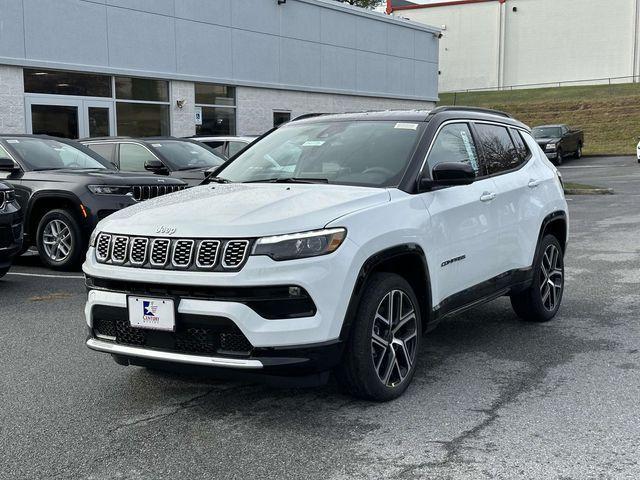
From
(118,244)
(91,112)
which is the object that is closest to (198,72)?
(91,112)

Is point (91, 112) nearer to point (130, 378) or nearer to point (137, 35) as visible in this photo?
point (137, 35)

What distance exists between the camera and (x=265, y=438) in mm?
4000

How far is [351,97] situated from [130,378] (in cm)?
2498

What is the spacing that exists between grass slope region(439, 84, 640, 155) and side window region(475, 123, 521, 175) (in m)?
33.2

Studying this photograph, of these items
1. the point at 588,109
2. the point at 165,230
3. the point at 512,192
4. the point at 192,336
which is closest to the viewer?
the point at 192,336

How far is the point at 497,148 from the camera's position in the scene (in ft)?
20.1

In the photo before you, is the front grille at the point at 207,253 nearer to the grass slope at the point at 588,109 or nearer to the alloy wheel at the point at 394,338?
the alloy wheel at the point at 394,338

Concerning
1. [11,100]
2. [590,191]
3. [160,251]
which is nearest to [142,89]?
[11,100]

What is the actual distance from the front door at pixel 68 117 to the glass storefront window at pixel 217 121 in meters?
3.59

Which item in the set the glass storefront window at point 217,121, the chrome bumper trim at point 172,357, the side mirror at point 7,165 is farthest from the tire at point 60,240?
the glass storefront window at point 217,121

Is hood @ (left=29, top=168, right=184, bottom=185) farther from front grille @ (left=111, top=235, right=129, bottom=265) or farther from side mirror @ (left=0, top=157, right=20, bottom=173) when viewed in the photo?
front grille @ (left=111, top=235, right=129, bottom=265)

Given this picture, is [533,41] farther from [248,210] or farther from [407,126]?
[248,210]

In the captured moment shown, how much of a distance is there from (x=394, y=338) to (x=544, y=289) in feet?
8.44

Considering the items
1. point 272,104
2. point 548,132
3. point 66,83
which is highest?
point 66,83
